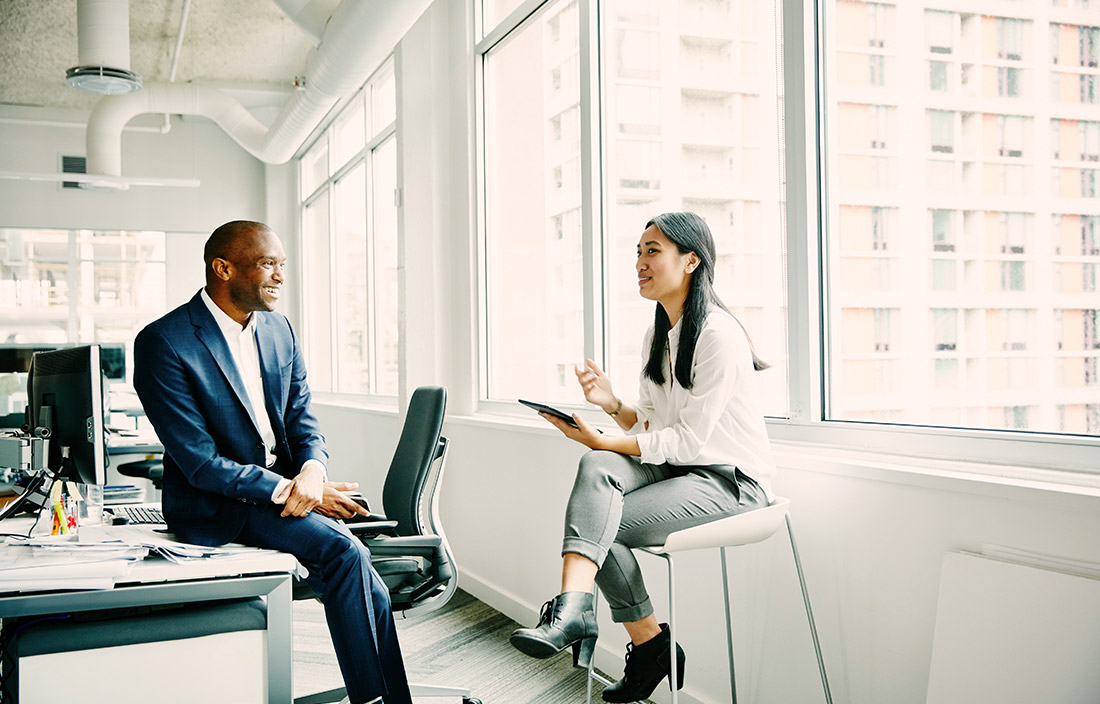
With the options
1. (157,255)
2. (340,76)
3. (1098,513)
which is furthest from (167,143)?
(1098,513)

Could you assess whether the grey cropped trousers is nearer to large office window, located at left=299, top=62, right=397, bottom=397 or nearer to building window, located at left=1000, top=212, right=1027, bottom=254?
building window, located at left=1000, top=212, right=1027, bottom=254

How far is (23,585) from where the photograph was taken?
1766 mm

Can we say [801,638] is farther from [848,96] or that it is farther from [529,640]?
[848,96]

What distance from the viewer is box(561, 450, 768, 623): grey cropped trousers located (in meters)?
2.18

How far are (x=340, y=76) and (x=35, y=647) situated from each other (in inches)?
157

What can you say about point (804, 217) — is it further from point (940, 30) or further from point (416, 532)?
point (416, 532)

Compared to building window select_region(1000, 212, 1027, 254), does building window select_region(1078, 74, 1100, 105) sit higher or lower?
higher

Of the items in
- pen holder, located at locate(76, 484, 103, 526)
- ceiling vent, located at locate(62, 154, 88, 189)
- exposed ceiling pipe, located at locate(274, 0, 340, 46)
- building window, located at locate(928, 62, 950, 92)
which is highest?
exposed ceiling pipe, located at locate(274, 0, 340, 46)

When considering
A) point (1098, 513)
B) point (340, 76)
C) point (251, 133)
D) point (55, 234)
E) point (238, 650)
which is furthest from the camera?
point (55, 234)

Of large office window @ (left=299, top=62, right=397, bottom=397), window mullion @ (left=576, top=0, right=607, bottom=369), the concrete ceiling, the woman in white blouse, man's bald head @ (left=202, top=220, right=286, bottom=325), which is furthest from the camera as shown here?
large office window @ (left=299, top=62, right=397, bottom=397)

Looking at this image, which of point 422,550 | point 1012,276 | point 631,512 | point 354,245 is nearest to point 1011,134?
point 1012,276

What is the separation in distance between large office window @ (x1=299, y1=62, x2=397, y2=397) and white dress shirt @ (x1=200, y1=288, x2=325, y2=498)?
128 inches

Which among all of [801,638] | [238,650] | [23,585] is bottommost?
[801,638]

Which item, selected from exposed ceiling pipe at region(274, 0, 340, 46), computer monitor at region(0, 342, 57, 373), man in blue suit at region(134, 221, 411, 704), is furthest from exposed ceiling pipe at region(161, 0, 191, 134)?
man in blue suit at region(134, 221, 411, 704)
